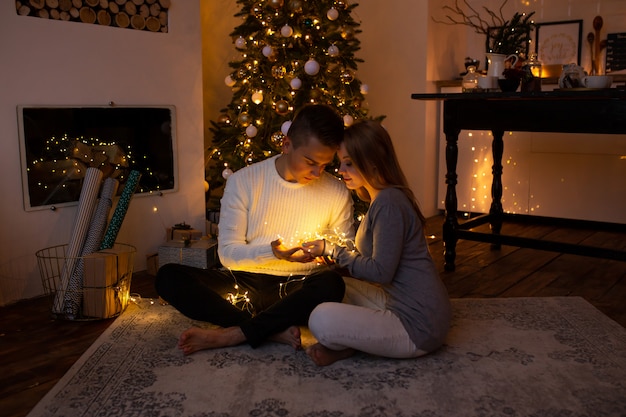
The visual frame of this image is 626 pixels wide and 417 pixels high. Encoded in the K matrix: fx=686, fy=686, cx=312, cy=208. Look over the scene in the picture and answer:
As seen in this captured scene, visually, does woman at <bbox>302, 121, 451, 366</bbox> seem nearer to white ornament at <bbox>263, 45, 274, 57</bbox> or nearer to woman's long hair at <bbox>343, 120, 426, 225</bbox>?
woman's long hair at <bbox>343, 120, 426, 225</bbox>

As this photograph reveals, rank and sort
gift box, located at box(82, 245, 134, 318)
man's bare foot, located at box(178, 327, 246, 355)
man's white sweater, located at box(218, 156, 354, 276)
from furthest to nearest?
gift box, located at box(82, 245, 134, 318) < man's white sweater, located at box(218, 156, 354, 276) < man's bare foot, located at box(178, 327, 246, 355)

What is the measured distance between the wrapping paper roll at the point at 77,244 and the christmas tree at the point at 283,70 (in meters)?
0.88

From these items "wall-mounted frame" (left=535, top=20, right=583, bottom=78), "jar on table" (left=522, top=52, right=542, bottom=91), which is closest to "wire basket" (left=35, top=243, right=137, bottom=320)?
"jar on table" (left=522, top=52, right=542, bottom=91)

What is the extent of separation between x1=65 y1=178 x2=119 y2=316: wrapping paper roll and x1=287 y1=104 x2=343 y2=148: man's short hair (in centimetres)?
102

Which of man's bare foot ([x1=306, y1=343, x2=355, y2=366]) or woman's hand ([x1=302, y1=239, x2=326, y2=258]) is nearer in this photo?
man's bare foot ([x1=306, y1=343, x2=355, y2=366])

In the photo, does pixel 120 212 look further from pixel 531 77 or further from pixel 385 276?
pixel 531 77

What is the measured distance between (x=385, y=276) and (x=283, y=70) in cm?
173

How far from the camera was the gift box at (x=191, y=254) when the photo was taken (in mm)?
3209

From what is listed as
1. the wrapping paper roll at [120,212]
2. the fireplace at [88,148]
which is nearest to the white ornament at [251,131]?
the fireplace at [88,148]

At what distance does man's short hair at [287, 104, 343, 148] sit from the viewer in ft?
7.61

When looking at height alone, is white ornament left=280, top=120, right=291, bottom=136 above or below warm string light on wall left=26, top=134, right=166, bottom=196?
above

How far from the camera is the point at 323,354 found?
7.13ft

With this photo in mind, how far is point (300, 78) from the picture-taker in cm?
362

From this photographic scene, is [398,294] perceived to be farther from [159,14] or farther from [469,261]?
[159,14]
